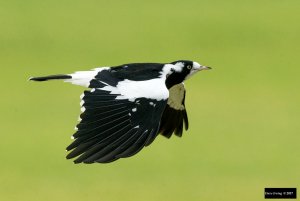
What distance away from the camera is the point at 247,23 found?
80.0ft

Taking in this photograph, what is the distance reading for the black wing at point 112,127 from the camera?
13.5 meters

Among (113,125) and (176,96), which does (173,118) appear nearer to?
(176,96)

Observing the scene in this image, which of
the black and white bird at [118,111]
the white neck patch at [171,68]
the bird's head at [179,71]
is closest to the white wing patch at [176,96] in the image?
the bird's head at [179,71]

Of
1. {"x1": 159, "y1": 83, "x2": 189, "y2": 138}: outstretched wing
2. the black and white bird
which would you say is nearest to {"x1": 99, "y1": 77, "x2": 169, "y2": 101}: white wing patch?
the black and white bird

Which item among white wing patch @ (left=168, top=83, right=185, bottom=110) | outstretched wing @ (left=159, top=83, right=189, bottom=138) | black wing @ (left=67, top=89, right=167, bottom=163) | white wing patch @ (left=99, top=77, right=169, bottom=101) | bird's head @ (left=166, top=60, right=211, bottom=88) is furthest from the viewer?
outstretched wing @ (left=159, top=83, right=189, bottom=138)

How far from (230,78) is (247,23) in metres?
2.85

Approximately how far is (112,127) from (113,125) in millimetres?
36

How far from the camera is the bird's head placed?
15.7m

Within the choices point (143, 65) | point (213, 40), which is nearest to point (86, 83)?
point (143, 65)

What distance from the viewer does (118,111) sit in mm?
14039

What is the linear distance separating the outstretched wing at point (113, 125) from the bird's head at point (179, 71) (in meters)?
1.30

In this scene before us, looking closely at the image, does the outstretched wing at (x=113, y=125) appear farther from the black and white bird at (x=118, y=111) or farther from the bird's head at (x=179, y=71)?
the bird's head at (x=179, y=71)

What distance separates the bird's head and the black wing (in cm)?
145

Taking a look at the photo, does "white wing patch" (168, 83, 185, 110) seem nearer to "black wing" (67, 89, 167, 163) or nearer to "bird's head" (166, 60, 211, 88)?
"bird's head" (166, 60, 211, 88)
